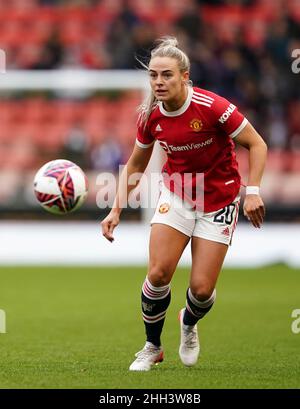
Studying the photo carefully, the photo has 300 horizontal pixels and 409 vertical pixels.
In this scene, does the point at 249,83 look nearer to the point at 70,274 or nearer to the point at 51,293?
the point at 70,274

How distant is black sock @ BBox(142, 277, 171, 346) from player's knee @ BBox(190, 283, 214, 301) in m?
0.19

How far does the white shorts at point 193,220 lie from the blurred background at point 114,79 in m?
9.08

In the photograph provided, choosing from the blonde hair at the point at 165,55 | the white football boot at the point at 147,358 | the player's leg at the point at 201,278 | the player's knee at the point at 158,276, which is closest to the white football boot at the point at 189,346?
the player's leg at the point at 201,278

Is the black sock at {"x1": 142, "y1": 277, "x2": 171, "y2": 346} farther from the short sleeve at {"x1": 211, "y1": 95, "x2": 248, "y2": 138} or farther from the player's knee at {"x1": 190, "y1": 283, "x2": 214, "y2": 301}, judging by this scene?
the short sleeve at {"x1": 211, "y1": 95, "x2": 248, "y2": 138}

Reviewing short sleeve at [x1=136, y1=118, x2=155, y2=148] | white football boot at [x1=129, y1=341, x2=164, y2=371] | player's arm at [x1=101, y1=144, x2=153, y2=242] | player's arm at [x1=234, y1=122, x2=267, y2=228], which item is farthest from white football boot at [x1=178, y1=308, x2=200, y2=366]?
short sleeve at [x1=136, y1=118, x2=155, y2=148]

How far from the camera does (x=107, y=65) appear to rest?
733 inches

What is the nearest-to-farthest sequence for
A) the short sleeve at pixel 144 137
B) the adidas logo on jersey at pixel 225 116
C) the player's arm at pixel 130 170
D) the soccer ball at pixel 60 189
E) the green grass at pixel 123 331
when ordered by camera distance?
the green grass at pixel 123 331
the adidas logo on jersey at pixel 225 116
the short sleeve at pixel 144 137
the player's arm at pixel 130 170
the soccer ball at pixel 60 189

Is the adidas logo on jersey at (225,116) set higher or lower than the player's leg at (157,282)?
higher

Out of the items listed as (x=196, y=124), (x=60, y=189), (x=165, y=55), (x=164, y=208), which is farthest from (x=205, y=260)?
(x=165, y=55)

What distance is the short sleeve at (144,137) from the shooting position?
7047 mm

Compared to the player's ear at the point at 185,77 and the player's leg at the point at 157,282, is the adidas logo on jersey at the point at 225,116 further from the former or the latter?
the player's leg at the point at 157,282

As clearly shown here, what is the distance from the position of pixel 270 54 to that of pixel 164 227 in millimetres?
12058

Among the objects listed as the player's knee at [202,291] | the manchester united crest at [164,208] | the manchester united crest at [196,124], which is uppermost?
the manchester united crest at [196,124]

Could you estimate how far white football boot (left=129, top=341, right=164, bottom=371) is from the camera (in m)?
6.86
